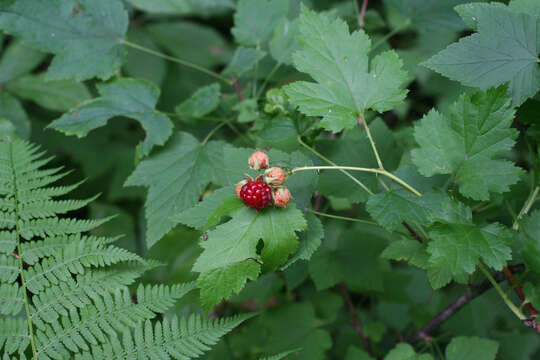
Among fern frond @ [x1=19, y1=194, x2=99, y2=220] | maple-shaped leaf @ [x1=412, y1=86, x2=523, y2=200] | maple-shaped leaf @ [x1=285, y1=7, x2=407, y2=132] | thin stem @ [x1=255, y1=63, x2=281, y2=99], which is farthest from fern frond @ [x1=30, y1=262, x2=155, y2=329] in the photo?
maple-shaped leaf @ [x1=412, y1=86, x2=523, y2=200]

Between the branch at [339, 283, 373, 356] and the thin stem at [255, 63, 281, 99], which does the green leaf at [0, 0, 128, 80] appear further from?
the branch at [339, 283, 373, 356]

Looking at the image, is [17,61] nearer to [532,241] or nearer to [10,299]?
[10,299]

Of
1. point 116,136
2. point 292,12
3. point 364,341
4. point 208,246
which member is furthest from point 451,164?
point 116,136

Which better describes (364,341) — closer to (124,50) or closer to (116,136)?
(124,50)

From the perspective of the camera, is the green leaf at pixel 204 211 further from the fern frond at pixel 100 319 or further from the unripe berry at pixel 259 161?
the fern frond at pixel 100 319

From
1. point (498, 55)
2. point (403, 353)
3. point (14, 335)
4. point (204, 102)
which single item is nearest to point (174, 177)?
point (204, 102)

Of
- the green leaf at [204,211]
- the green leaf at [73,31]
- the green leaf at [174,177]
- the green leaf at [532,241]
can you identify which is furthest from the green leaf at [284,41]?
the green leaf at [532,241]
